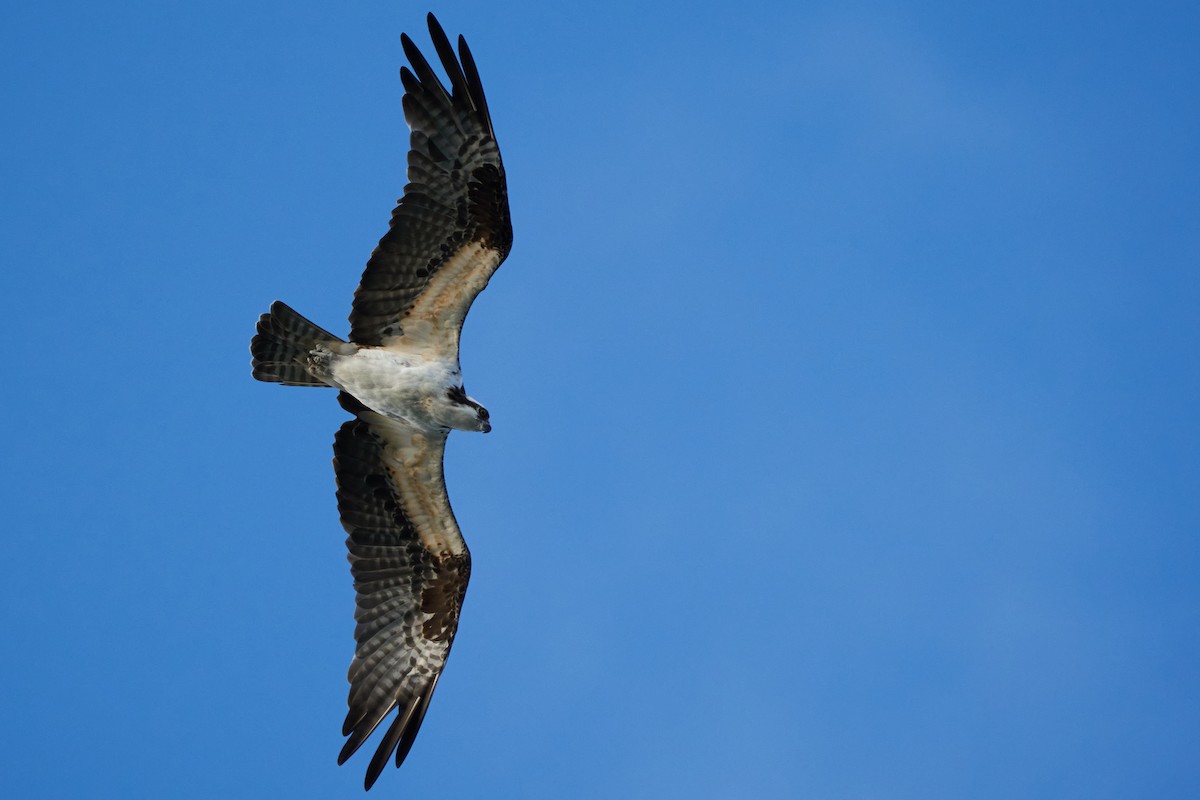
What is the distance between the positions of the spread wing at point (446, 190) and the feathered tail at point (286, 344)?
2.17ft

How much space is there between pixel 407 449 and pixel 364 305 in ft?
4.90

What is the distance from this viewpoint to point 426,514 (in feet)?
37.2

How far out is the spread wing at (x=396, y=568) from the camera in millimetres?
11078

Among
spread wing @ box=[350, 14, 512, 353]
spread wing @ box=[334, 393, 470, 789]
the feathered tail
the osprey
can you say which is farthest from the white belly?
spread wing @ box=[350, 14, 512, 353]

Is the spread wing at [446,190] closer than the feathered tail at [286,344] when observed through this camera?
Yes

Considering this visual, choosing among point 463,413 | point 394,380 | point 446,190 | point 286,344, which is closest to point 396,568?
point 463,413

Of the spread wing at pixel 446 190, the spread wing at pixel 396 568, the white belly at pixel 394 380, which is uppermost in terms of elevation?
the spread wing at pixel 446 190

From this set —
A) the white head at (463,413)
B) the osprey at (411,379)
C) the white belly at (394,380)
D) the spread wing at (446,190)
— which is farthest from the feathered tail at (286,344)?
the white head at (463,413)

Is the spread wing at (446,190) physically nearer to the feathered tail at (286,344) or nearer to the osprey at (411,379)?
the osprey at (411,379)

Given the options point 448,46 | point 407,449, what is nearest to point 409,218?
point 448,46

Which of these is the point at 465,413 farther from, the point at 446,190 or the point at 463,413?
the point at 446,190

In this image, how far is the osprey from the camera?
999 cm

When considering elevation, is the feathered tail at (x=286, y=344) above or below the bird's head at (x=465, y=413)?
below

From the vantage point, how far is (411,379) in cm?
1040
